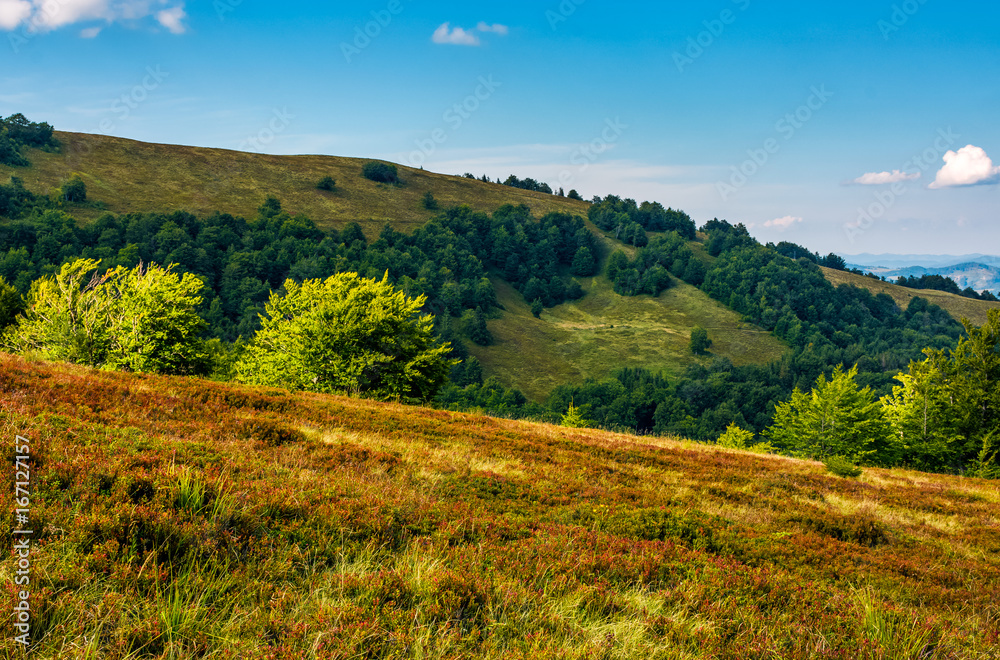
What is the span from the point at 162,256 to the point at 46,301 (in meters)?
80.7

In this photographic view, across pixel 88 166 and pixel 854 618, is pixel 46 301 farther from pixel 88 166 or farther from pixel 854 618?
pixel 88 166

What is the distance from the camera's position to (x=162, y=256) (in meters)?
99.5

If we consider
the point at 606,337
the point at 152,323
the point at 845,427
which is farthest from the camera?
the point at 606,337

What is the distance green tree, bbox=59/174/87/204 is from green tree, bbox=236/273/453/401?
10625cm

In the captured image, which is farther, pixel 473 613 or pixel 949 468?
pixel 949 468

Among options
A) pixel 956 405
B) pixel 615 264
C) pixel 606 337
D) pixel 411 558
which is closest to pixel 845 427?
pixel 956 405

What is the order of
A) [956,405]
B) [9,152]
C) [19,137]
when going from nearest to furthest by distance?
[956,405], [9,152], [19,137]

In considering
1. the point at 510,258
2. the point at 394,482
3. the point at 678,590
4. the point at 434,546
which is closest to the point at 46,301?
the point at 394,482

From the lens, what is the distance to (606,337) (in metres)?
139

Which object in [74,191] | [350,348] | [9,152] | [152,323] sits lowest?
[350,348]

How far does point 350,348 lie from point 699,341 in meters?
118

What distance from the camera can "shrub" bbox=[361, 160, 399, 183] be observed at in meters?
172
